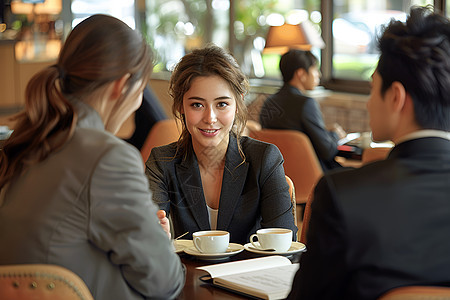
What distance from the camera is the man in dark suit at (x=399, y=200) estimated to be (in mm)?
1160

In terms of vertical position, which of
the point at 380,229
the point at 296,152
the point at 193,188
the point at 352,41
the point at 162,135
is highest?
the point at 380,229

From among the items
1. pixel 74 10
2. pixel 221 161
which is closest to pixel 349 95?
pixel 221 161

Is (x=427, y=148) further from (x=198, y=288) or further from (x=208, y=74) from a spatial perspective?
(x=208, y=74)

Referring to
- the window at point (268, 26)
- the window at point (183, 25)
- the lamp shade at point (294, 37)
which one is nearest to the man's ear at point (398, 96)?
the window at point (268, 26)

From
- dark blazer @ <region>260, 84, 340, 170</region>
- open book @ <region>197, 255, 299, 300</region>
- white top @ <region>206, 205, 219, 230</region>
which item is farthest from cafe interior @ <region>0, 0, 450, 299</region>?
open book @ <region>197, 255, 299, 300</region>

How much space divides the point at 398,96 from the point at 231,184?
3.66 feet

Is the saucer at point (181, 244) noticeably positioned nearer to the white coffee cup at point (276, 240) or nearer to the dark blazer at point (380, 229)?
the white coffee cup at point (276, 240)

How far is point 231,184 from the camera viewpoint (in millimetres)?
2309

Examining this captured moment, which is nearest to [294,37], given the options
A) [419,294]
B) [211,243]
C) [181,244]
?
[181,244]

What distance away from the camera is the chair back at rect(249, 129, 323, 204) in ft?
13.4

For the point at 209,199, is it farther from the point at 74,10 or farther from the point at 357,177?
the point at 74,10

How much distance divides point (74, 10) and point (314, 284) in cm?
913

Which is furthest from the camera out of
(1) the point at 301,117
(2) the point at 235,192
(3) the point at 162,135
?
(1) the point at 301,117

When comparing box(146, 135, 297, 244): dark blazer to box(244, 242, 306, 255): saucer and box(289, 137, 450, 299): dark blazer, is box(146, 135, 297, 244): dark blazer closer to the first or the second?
box(244, 242, 306, 255): saucer
